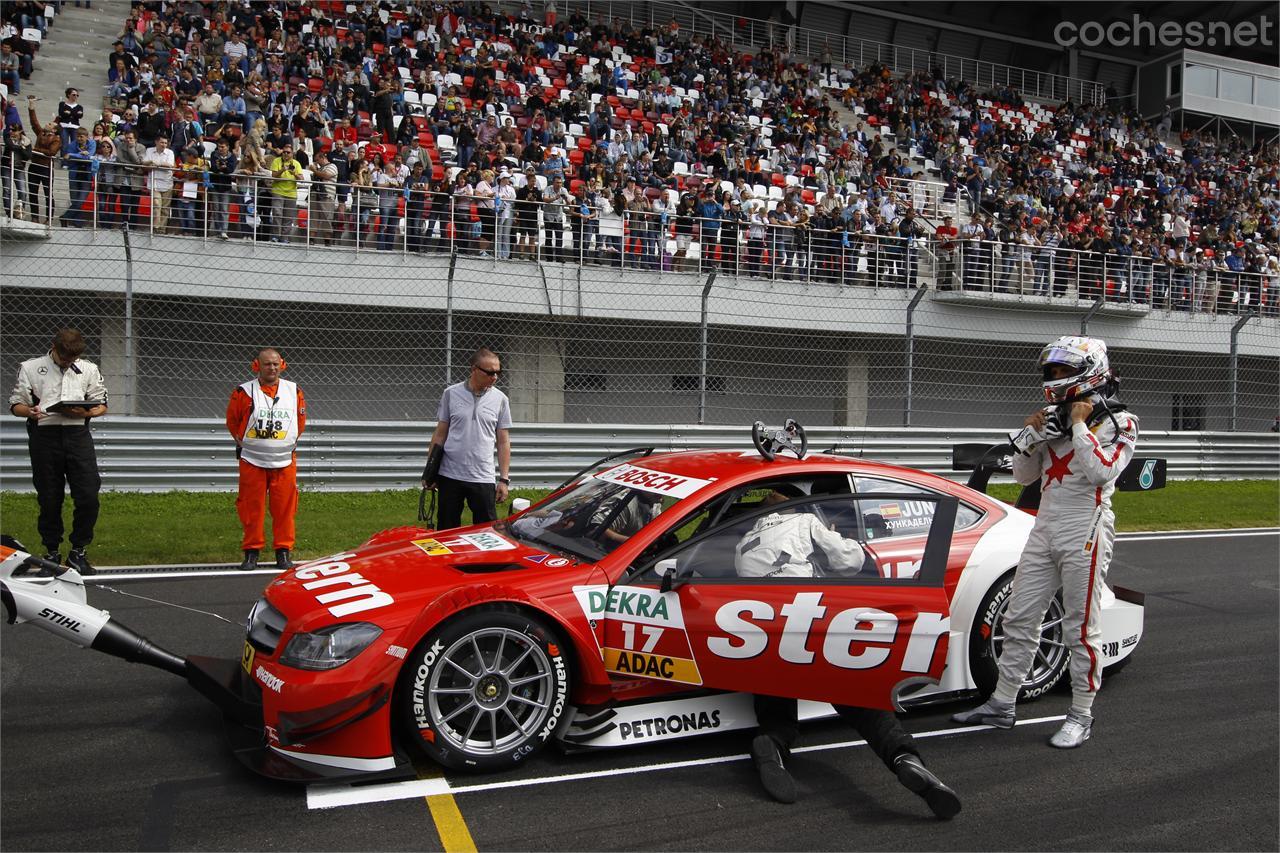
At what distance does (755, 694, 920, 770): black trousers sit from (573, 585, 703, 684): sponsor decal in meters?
0.39

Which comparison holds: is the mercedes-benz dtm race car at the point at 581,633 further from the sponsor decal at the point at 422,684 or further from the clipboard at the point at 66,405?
the clipboard at the point at 66,405

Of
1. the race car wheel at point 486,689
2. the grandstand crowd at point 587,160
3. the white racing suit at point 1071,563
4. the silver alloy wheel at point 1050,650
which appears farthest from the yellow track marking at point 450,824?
the grandstand crowd at point 587,160

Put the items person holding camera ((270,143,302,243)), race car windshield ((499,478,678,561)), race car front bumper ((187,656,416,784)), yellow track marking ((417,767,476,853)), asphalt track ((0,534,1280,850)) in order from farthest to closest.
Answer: person holding camera ((270,143,302,243)) → race car windshield ((499,478,678,561)) → race car front bumper ((187,656,416,784)) → asphalt track ((0,534,1280,850)) → yellow track marking ((417,767,476,853))

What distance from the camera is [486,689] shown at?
4348 millimetres

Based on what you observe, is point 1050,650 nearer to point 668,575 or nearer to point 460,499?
point 668,575

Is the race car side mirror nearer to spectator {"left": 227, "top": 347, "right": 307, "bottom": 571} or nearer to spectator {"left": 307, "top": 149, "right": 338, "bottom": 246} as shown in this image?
spectator {"left": 227, "top": 347, "right": 307, "bottom": 571}

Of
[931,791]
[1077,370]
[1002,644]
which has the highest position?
[1077,370]

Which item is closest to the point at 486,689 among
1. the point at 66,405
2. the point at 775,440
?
the point at 775,440

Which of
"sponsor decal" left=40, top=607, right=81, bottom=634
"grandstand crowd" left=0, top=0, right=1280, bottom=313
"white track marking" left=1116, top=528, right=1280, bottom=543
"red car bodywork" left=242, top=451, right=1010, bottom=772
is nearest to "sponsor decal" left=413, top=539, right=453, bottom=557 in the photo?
"red car bodywork" left=242, top=451, right=1010, bottom=772

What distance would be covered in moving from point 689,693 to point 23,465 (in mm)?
8896

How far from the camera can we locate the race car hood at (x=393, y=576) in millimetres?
4316

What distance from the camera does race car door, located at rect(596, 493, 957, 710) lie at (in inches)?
177

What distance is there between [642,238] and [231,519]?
278 inches
